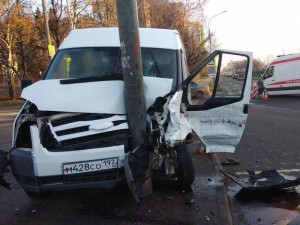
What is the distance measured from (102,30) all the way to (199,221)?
3.69m

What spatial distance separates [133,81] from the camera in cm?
438

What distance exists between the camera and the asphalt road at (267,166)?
4141 millimetres

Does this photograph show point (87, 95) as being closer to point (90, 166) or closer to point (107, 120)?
point (107, 120)

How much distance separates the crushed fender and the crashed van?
22.1 inches

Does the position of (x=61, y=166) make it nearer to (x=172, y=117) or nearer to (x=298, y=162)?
(x=172, y=117)

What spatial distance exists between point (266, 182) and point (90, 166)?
100 inches

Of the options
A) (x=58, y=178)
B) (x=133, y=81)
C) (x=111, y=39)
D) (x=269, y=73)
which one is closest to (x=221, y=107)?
(x=133, y=81)

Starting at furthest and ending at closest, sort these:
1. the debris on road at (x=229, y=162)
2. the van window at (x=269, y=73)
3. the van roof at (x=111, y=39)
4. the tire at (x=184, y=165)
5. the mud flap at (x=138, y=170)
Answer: the van window at (x=269, y=73) → the debris on road at (x=229, y=162) → the van roof at (x=111, y=39) → the tire at (x=184, y=165) → the mud flap at (x=138, y=170)

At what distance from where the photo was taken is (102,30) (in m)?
6.07

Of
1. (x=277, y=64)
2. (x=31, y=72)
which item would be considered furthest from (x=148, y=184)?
(x=31, y=72)

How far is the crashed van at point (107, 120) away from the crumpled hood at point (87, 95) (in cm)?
1

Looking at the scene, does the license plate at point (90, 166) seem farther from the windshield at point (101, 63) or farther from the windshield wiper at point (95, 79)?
the windshield at point (101, 63)

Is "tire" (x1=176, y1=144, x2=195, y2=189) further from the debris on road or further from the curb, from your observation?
the debris on road

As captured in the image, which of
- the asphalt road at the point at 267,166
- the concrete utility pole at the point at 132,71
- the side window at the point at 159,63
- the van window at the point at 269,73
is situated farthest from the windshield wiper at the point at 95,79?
the van window at the point at 269,73
